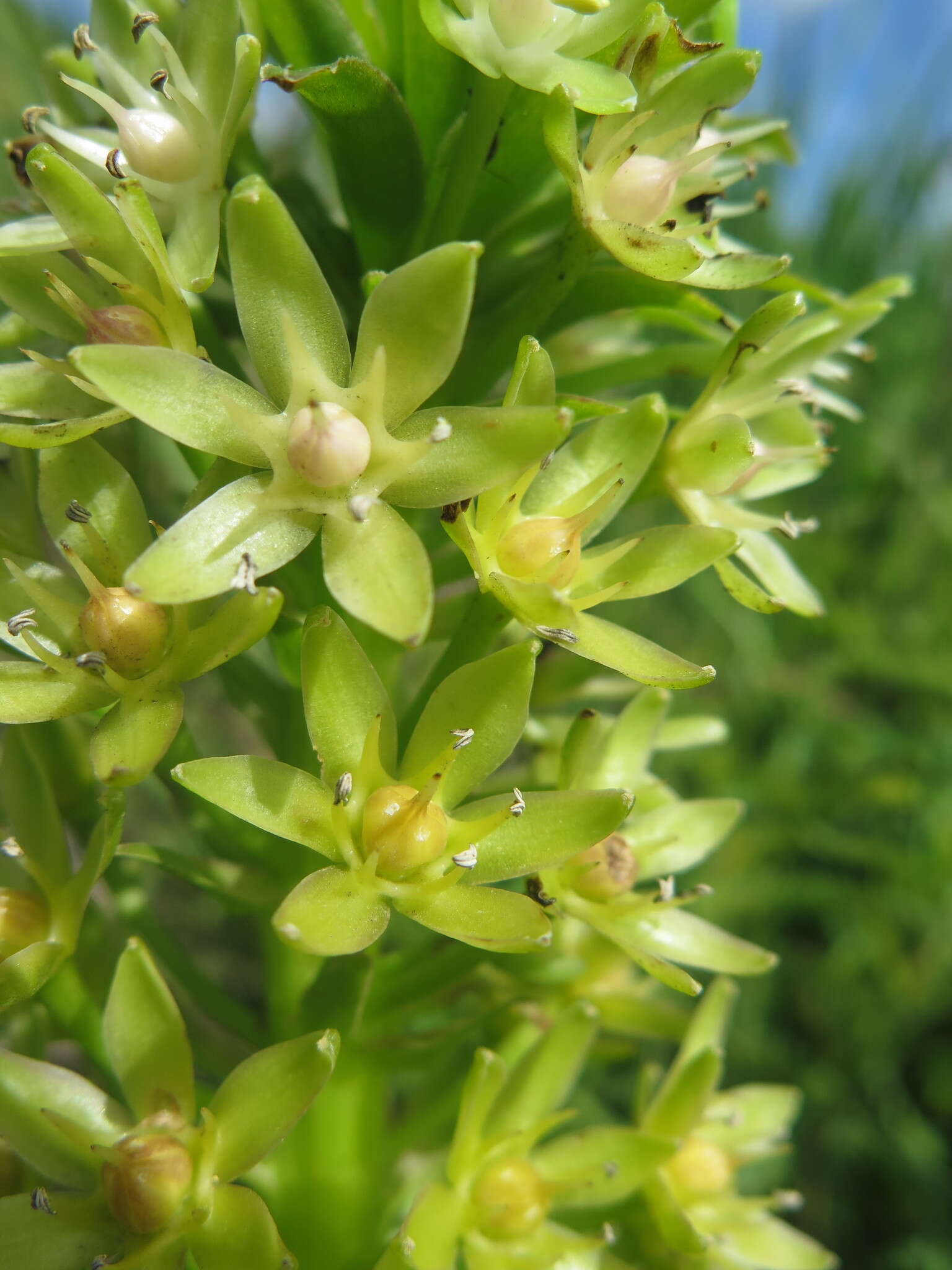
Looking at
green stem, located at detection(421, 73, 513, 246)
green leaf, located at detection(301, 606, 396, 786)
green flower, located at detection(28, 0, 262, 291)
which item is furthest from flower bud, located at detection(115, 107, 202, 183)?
green leaf, located at detection(301, 606, 396, 786)

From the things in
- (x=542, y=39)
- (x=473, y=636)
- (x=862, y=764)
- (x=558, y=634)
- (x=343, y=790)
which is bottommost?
(x=862, y=764)

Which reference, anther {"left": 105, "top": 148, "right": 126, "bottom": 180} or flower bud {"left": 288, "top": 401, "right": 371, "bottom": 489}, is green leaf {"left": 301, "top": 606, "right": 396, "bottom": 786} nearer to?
flower bud {"left": 288, "top": 401, "right": 371, "bottom": 489}

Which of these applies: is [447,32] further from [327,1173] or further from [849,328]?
[327,1173]

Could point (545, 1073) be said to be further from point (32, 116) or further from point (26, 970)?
point (32, 116)

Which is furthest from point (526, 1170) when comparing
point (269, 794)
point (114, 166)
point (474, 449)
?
point (114, 166)

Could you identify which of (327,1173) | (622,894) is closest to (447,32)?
(622,894)

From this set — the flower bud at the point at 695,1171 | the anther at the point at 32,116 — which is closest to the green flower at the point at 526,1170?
the flower bud at the point at 695,1171
